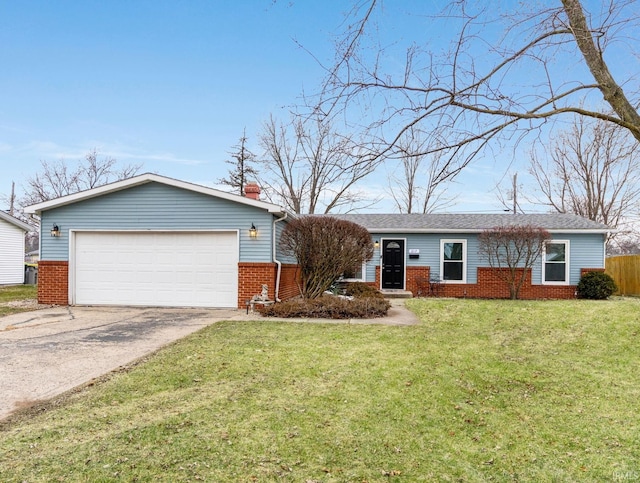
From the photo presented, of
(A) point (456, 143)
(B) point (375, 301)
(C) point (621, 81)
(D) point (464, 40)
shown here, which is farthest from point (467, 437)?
(B) point (375, 301)

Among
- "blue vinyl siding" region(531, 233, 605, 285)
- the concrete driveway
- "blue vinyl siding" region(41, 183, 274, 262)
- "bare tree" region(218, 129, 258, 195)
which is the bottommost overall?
the concrete driveway

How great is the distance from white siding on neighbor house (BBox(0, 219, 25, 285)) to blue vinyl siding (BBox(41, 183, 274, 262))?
40.4 ft

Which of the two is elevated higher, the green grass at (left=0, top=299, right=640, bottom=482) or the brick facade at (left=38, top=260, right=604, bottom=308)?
the brick facade at (left=38, top=260, right=604, bottom=308)

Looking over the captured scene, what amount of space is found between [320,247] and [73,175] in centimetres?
3211

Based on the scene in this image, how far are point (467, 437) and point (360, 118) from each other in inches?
107

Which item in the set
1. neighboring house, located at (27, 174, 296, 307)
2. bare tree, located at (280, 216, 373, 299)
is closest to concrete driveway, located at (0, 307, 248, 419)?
neighboring house, located at (27, 174, 296, 307)

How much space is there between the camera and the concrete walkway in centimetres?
462

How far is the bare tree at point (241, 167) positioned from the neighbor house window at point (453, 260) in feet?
54.0

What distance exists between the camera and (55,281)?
11.3 metres

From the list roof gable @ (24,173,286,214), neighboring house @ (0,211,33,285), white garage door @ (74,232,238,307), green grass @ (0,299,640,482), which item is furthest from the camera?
neighboring house @ (0,211,33,285)

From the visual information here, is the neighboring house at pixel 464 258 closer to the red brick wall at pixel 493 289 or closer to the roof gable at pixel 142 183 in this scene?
the red brick wall at pixel 493 289

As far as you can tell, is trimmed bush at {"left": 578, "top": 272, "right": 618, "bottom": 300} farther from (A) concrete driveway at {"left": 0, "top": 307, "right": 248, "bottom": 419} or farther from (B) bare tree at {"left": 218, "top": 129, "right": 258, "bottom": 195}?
(B) bare tree at {"left": 218, "top": 129, "right": 258, "bottom": 195}

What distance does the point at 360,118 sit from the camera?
343 cm

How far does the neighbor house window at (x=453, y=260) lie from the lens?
50.6ft
